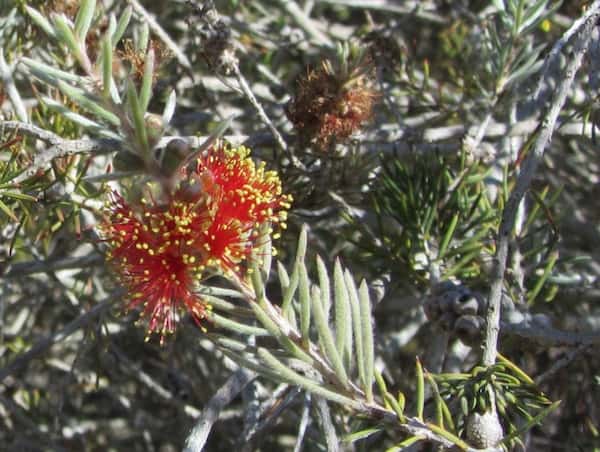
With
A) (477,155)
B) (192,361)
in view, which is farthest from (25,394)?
(477,155)

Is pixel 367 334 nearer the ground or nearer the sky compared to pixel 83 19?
nearer the ground

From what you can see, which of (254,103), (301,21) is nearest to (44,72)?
(254,103)

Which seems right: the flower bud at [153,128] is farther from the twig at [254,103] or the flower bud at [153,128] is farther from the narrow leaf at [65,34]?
the twig at [254,103]

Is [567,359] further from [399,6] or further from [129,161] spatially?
[399,6]

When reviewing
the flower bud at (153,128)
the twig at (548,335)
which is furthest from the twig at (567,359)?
the flower bud at (153,128)

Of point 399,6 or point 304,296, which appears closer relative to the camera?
point 304,296

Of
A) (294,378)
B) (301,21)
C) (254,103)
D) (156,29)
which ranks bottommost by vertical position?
(294,378)
